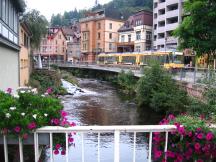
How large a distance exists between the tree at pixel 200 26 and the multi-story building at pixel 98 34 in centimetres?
5839

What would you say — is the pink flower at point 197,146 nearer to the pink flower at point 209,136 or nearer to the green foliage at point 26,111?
the pink flower at point 209,136

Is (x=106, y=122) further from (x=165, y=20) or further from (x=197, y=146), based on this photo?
(x=165, y=20)

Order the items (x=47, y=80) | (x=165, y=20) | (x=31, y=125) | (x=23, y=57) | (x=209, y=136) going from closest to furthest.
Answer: (x=31, y=125)
(x=209, y=136)
(x=23, y=57)
(x=47, y=80)
(x=165, y=20)

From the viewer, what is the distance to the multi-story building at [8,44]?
46.5 feet

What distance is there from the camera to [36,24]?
122 ft

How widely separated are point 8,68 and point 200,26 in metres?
9.96

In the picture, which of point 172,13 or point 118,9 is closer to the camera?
point 172,13

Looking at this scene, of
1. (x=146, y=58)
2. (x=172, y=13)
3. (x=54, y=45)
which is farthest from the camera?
(x=54, y=45)

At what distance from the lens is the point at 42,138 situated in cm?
416

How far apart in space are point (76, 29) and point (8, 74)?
286 feet

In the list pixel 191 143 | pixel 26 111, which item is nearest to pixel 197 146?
pixel 191 143

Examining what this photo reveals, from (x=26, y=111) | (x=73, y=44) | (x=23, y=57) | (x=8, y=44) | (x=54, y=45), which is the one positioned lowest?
(x=26, y=111)

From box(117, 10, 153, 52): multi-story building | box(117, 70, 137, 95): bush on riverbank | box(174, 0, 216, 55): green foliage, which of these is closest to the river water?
box(174, 0, 216, 55): green foliage

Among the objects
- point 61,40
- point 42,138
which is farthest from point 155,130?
point 61,40
